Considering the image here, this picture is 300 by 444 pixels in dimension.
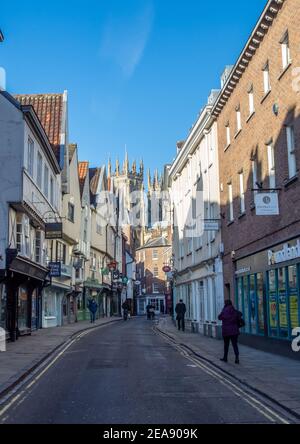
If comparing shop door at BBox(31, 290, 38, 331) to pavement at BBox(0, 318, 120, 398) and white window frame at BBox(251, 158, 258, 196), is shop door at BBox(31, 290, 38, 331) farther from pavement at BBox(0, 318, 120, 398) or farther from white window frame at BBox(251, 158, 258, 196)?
white window frame at BBox(251, 158, 258, 196)

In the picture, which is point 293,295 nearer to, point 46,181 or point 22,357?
point 22,357

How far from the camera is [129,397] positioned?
966cm

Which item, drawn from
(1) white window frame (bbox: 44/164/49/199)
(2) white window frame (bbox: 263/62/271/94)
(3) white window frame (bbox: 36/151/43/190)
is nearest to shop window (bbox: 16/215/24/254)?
(3) white window frame (bbox: 36/151/43/190)

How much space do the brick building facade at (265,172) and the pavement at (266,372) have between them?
1036 mm

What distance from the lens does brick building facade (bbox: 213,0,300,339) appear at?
1580cm

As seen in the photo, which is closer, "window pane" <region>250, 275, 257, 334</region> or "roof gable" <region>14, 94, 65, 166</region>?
"window pane" <region>250, 275, 257, 334</region>

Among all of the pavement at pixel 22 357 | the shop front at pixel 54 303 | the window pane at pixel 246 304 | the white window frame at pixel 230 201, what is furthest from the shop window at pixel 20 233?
the shop front at pixel 54 303

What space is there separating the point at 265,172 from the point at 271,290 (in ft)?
12.7

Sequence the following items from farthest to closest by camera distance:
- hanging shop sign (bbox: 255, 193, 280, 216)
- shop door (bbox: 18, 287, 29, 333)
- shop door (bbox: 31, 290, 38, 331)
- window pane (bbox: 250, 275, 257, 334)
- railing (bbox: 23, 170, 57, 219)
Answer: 1. shop door (bbox: 31, 290, 38, 331)
2. shop door (bbox: 18, 287, 29, 333)
3. railing (bbox: 23, 170, 57, 219)
4. window pane (bbox: 250, 275, 257, 334)
5. hanging shop sign (bbox: 255, 193, 280, 216)

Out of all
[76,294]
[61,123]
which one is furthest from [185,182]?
[76,294]

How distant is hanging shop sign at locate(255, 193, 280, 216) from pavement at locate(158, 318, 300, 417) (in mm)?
4206

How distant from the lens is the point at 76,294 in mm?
41844

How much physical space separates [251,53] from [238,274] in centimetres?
835

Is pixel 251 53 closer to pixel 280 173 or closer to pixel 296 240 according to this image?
pixel 280 173
